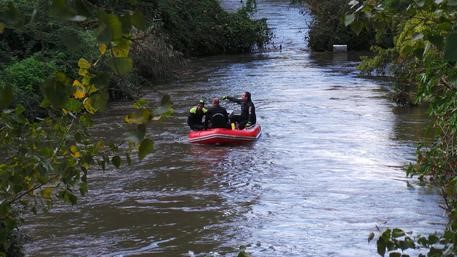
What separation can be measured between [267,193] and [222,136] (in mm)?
4428

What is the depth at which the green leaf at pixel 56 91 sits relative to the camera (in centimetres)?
165

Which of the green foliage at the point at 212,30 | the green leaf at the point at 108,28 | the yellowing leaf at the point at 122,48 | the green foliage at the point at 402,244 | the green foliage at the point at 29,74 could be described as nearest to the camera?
the green leaf at the point at 108,28

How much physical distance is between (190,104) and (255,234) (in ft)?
41.5

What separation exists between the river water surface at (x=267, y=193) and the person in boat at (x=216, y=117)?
735mm

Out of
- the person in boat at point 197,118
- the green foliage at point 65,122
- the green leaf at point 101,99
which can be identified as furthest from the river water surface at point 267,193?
the green leaf at point 101,99

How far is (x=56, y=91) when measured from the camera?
5.50ft

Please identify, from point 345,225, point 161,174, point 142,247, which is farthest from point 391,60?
point 142,247

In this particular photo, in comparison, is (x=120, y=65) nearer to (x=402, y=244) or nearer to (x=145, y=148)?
(x=145, y=148)

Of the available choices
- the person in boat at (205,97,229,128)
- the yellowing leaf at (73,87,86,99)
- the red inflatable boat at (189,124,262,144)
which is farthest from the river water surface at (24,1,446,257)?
the yellowing leaf at (73,87,86,99)

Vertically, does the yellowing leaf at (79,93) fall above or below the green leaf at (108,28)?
below

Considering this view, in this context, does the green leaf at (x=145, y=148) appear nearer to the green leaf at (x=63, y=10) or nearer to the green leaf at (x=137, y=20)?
the green leaf at (x=137, y=20)

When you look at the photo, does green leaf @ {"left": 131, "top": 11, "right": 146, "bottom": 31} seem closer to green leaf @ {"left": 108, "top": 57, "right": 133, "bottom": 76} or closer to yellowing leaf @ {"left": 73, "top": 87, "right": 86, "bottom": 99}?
green leaf @ {"left": 108, "top": 57, "right": 133, "bottom": 76}

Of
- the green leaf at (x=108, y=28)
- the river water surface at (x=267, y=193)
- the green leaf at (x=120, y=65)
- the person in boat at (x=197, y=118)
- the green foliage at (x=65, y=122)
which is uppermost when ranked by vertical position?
the green leaf at (x=108, y=28)

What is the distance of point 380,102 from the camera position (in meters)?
23.7
